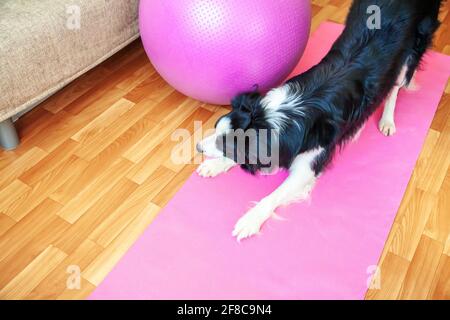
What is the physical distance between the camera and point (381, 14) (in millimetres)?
1654

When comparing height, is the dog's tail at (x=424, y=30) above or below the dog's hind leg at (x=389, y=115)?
above

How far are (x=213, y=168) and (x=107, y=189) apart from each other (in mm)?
481

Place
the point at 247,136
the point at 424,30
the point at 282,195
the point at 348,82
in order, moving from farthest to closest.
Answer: the point at 424,30, the point at 282,195, the point at 348,82, the point at 247,136


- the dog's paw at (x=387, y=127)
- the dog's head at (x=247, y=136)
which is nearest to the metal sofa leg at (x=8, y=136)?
the dog's head at (x=247, y=136)

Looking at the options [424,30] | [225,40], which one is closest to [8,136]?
[225,40]

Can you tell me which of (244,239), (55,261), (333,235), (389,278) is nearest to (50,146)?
(55,261)

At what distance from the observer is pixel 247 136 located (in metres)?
1.41

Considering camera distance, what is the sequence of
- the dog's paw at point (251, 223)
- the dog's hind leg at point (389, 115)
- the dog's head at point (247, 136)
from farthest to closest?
the dog's hind leg at point (389, 115)
the dog's paw at point (251, 223)
the dog's head at point (247, 136)

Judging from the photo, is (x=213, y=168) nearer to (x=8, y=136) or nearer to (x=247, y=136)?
(x=247, y=136)

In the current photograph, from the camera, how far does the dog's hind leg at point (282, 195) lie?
1581 mm

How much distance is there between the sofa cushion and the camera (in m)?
1.63

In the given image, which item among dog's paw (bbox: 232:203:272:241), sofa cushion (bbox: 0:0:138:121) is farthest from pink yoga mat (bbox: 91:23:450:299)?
sofa cushion (bbox: 0:0:138:121)

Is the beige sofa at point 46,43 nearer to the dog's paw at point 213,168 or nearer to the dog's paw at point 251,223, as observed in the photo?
the dog's paw at point 213,168

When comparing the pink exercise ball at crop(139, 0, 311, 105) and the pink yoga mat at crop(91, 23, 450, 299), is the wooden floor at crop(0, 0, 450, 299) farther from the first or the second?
the pink exercise ball at crop(139, 0, 311, 105)
